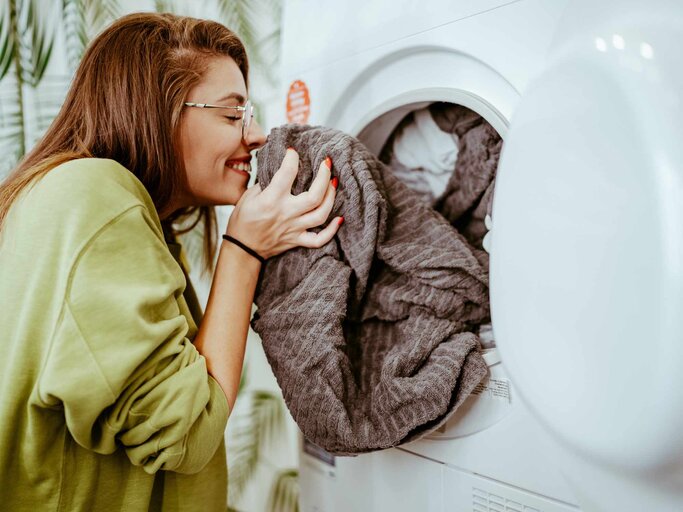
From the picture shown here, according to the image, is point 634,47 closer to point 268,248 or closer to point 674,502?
point 674,502

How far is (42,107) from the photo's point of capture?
1.24 m

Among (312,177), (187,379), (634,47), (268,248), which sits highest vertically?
(634,47)

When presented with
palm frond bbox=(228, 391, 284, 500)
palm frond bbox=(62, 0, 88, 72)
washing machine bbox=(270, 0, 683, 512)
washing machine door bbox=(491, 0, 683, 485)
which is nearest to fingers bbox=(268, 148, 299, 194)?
washing machine bbox=(270, 0, 683, 512)

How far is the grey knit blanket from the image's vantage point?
2.29ft

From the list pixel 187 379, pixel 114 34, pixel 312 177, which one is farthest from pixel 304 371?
pixel 114 34

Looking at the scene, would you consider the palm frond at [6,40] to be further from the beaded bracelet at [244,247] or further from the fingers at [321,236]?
the fingers at [321,236]

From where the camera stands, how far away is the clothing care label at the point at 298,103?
99 centimetres

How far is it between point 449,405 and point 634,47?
0.46m

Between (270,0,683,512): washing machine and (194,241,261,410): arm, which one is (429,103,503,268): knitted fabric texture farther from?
(194,241,261,410): arm

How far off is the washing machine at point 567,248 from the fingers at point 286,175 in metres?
0.21

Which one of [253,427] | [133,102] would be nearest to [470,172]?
[133,102]

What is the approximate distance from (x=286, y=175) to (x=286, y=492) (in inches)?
45.8

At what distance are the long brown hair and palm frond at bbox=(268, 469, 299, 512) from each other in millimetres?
1094

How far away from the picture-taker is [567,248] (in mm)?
507
